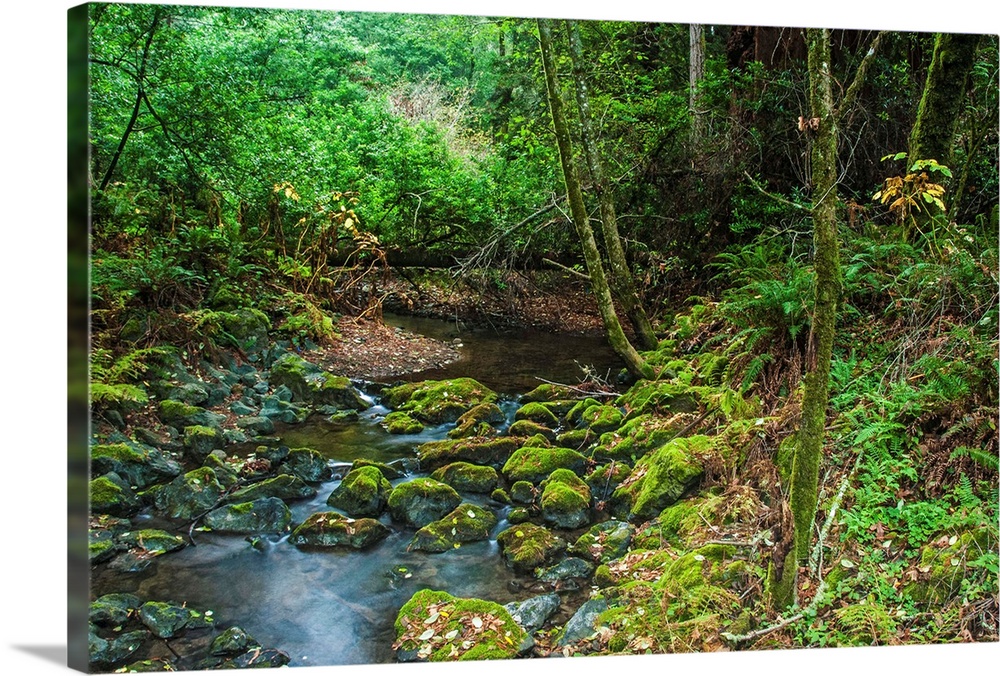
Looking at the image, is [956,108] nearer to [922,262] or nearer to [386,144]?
[922,262]

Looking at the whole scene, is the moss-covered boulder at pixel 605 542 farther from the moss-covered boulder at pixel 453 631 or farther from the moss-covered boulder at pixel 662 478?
the moss-covered boulder at pixel 453 631

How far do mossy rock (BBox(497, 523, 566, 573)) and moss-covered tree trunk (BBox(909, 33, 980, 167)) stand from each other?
8.95 ft

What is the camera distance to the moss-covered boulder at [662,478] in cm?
378

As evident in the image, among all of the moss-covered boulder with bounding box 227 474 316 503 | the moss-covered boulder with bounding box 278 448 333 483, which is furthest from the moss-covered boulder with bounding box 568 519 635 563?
the moss-covered boulder with bounding box 227 474 316 503

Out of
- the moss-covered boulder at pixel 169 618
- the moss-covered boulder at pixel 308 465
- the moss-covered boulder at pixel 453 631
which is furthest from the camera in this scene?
the moss-covered boulder at pixel 308 465

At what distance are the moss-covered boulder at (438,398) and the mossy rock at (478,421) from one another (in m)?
0.03

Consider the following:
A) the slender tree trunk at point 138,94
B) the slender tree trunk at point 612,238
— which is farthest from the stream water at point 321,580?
the slender tree trunk at point 138,94

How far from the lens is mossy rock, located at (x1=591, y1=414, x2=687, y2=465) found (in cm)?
394

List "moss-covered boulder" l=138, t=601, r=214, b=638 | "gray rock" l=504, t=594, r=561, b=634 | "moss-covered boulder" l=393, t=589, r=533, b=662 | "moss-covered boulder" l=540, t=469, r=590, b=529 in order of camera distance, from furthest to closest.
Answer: "moss-covered boulder" l=540, t=469, r=590, b=529 < "gray rock" l=504, t=594, r=561, b=634 < "moss-covered boulder" l=393, t=589, r=533, b=662 < "moss-covered boulder" l=138, t=601, r=214, b=638

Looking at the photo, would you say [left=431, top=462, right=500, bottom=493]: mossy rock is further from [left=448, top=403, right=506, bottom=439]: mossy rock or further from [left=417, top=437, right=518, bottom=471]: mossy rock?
[left=448, top=403, right=506, bottom=439]: mossy rock

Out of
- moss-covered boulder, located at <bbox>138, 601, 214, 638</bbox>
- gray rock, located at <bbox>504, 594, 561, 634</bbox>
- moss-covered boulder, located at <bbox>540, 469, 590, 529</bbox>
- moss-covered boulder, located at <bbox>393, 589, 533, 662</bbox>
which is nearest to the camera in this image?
moss-covered boulder, located at <bbox>138, 601, 214, 638</bbox>

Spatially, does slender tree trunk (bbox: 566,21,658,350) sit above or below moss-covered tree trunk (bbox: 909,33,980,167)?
below

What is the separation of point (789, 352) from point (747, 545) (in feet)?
3.26

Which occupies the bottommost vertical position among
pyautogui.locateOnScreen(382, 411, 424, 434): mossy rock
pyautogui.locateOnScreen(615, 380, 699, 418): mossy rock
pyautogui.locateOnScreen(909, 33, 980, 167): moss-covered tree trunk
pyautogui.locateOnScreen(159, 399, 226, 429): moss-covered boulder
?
pyautogui.locateOnScreen(382, 411, 424, 434): mossy rock
